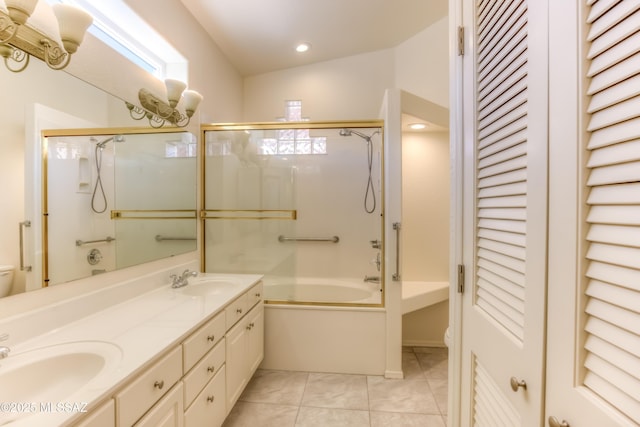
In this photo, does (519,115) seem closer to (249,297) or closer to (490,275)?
(490,275)

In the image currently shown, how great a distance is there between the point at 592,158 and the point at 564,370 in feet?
1.39

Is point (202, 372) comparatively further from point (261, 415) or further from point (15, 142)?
point (15, 142)

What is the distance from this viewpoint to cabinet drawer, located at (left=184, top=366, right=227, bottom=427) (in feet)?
4.45

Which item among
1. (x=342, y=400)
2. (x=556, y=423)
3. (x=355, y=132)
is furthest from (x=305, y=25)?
(x=342, y=400)

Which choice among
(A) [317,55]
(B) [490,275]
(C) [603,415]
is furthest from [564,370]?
(A) [317,55]

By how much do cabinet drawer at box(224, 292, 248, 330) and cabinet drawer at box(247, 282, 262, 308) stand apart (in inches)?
3.2

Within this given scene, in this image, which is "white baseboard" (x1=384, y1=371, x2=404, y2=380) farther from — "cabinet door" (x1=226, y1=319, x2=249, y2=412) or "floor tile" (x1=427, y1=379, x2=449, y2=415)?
"cabinet door" (x1=226, y1=319, x2=249, y2=412)

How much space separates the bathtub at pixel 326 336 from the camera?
2.43 metres

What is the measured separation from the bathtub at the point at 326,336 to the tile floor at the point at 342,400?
84 mm

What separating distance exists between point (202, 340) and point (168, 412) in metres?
0.32

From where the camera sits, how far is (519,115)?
2.47ft

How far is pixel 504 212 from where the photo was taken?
839 mm

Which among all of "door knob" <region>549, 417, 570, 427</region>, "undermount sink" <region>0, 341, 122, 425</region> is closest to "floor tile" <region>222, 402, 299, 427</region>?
"undermount sink" <region>0, 341, 122, 425</region>

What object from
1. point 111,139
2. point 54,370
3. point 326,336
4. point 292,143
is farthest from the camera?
point 292,143
